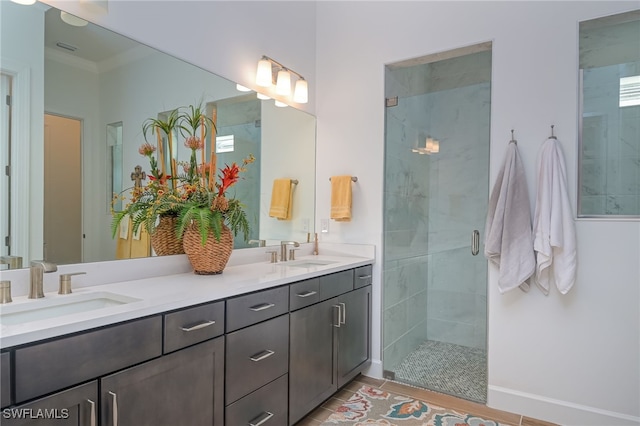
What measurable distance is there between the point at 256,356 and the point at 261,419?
0.31m

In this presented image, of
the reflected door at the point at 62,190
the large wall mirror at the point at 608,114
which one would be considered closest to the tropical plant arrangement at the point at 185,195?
the reflected door at the point at 62,190

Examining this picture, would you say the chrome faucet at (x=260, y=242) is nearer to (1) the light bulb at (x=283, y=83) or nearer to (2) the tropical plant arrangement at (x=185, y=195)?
(2) the tropical plant arrangement at (x=185, y=195)

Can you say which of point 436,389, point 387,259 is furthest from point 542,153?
point 436,389

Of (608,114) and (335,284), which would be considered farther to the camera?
(335,284)

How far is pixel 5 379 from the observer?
93cm

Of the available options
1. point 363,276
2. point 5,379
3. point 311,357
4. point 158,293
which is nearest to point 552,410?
point 363,276

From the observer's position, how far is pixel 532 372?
2.27 metres

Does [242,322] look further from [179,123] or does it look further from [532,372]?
[532,372]

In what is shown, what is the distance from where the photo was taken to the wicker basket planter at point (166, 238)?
192 cm

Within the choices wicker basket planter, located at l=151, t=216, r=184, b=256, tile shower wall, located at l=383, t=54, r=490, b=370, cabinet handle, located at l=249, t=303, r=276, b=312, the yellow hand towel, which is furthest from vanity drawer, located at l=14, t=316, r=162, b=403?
tile shower wall, located at l=383, t=54, r=490, b=370

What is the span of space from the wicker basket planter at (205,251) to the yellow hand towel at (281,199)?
2.77 ft

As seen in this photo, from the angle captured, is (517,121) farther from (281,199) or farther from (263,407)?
(263,407)

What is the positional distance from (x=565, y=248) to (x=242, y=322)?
1824 millimetres

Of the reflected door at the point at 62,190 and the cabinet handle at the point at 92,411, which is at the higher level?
the reflected door at the point at 62,190
